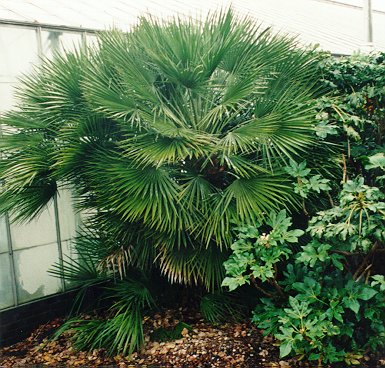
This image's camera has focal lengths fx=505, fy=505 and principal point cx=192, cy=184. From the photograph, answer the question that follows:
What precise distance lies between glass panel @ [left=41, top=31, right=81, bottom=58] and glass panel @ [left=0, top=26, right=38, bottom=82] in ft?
0.37

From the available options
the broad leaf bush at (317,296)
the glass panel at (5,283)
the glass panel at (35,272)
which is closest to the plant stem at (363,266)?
the broad leaf bush at (317,296)

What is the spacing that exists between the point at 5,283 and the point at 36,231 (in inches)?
24.4

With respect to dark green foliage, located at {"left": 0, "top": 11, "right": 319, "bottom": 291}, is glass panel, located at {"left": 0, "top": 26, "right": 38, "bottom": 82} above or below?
above

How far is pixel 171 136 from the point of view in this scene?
410cm

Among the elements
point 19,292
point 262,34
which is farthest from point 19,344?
point 262,34

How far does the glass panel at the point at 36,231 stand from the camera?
5316 millimetres

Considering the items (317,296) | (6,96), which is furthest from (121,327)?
(6,96)

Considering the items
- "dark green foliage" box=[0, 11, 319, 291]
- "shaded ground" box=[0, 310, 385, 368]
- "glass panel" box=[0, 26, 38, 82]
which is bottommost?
"shaded ground" box=[0, 310, 385, 368]

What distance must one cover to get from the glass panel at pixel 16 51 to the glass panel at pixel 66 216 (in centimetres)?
137

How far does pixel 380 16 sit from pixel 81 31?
1001cm

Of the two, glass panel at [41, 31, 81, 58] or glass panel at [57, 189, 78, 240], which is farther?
glass panel at [57, 189, 78, 240]

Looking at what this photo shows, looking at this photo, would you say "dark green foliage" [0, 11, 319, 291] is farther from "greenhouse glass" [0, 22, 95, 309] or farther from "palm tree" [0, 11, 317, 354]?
"greenhouse glass" [0, 22, 95, 309]

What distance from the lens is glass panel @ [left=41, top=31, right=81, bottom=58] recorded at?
17.8 feet

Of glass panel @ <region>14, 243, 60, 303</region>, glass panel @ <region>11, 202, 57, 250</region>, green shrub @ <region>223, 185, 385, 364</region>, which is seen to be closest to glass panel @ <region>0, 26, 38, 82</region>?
glass panel @ <region>11, 202, 57, 250</region>
